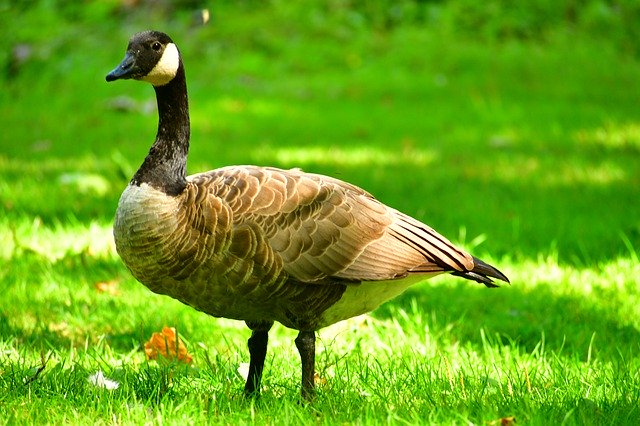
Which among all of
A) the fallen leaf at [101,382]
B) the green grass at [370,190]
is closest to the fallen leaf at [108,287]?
the green grass at [370,190]

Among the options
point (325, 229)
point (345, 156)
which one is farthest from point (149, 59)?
point (345, 156)

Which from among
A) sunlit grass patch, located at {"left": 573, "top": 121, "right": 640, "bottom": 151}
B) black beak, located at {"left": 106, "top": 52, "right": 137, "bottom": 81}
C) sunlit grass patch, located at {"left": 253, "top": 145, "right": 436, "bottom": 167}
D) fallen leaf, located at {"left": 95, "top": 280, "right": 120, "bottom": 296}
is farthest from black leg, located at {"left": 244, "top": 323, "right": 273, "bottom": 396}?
sunlit grass patch, located at {"left": 573, "top": 121, "right": 640, "bottom": 151}

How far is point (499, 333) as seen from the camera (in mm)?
4699

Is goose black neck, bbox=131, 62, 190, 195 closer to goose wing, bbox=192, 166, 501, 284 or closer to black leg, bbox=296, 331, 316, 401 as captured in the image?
goose wing, bbox=192, 166, 501, 284

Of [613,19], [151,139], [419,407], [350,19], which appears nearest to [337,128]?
[151,139]

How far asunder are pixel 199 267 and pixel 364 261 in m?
0.67

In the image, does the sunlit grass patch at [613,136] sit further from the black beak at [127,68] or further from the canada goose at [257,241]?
the black beak at [127,68]

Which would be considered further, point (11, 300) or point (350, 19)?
point (350, 19)

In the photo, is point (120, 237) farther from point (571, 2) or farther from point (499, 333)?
point (571, 2)

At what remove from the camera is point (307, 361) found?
11.6ft

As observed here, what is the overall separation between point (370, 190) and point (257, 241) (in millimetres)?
4098

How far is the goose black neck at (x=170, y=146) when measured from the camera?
356cm

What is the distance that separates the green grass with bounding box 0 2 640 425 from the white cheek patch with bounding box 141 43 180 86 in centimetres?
116

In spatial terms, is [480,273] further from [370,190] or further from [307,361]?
[370,190]
